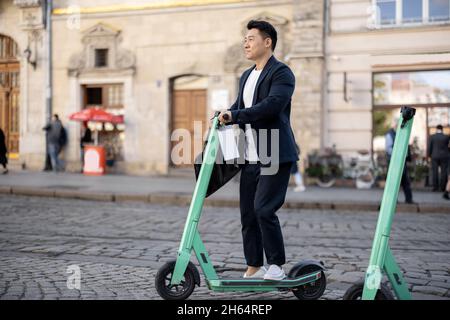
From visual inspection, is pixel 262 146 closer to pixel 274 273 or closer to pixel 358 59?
pixel 274 273

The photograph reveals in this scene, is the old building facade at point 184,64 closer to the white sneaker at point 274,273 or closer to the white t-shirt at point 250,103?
the white t-shirt at point 250,103

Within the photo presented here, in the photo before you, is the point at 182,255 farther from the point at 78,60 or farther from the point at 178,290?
the point at 78,60

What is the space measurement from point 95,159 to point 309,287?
15565 mm

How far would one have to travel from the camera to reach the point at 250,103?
157 inches

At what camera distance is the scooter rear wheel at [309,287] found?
380 centimetres

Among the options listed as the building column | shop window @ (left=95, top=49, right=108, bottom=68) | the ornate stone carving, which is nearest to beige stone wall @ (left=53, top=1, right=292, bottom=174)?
the ornate stone carving

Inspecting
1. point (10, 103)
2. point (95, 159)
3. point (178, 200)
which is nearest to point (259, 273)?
point (178, 200)

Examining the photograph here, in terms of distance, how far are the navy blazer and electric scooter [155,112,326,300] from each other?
0.28 metres

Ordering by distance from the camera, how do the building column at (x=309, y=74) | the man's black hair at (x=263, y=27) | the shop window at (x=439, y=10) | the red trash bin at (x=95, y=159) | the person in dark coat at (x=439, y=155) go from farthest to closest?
the red trash bin at (x=95, y=159), the building column at (x=309, y=74), the shop window at (x=439, y=10), the person in dark coat at (x=439, y=155), the man's black hair at (x=263, y=27)

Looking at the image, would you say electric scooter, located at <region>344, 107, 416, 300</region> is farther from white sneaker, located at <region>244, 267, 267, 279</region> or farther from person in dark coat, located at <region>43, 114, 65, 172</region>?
person in dark coat, located at <region>43, 114, 65, 172</region>

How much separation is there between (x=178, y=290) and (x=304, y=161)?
13.2 meters

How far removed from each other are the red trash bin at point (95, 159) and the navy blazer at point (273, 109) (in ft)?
49.6

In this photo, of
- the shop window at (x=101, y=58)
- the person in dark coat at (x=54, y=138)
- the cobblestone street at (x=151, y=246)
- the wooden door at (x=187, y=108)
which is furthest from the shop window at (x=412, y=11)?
the person in dark coat at (x=54, y=138)

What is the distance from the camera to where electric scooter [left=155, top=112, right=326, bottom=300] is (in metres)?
3.57
